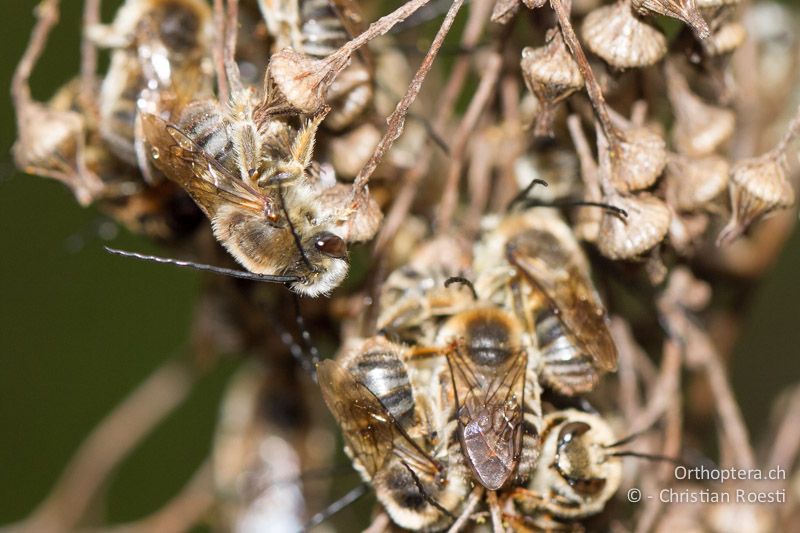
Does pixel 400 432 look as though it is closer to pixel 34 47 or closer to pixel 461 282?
pixel 461 282

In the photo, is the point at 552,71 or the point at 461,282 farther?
the point at 461,282

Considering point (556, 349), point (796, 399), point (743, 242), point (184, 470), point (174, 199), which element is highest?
point (174, 199)

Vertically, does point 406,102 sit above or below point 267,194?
above

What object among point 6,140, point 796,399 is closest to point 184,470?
point 6,140

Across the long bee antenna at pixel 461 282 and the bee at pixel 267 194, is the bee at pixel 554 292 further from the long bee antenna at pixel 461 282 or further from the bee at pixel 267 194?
the bee at pixel 267 194

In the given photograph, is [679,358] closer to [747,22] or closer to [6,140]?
[747,22]

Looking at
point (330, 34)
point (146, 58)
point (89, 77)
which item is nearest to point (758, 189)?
point (330, 34)
